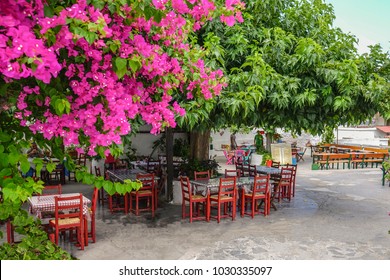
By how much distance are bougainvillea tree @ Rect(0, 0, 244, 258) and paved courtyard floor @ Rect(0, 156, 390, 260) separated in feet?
12.2

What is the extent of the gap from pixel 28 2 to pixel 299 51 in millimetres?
6899

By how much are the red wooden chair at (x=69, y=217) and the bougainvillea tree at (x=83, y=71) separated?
9.73 feet

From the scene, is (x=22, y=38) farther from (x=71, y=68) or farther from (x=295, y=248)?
(x=295, y=248)

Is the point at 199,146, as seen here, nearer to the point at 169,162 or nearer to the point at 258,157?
the point at 169,162

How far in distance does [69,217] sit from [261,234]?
3469 mm

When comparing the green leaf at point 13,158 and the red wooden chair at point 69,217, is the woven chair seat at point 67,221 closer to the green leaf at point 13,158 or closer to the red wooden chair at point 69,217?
the red wooden chair at point 69,217

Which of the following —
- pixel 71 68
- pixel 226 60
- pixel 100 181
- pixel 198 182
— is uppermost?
pixel 226 60

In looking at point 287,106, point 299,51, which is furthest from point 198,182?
point 299,51

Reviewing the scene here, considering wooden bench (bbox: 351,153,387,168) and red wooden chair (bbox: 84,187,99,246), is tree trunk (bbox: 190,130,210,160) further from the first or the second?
wooden bench (bbox: 351,153,387,168)

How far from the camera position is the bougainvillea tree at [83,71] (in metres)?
1.78

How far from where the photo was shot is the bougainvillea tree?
178 cm

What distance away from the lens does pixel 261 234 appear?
7617 mm

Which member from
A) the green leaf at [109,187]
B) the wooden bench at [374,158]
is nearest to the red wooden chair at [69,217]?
the green leaf at [109,187]

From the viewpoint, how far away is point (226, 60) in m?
8.37
